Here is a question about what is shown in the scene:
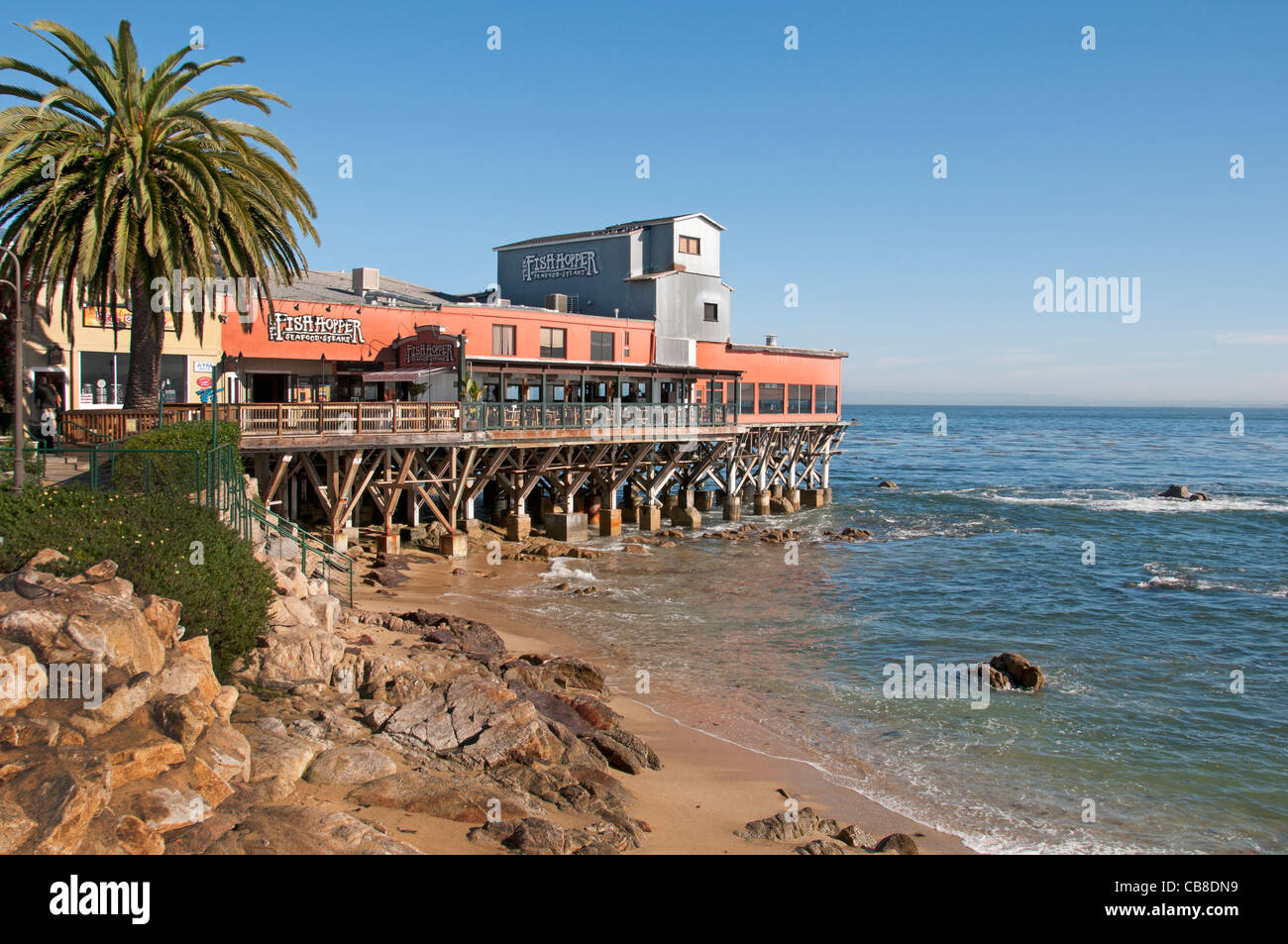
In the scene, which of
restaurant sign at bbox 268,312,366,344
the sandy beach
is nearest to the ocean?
the sandy beach

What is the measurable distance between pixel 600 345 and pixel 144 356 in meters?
20.1

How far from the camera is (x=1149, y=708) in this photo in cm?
1875

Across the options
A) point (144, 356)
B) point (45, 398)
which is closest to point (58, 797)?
point (144, 356)

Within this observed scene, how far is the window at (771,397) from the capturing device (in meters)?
47.9

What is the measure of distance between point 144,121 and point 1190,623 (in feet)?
95.9

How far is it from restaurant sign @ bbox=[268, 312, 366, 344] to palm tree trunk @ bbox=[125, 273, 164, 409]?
6404 millimetres

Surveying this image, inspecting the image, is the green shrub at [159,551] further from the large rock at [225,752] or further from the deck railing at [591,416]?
the deck railing at [591,416]

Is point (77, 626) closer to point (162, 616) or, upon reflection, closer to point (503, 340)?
point (162, 616)

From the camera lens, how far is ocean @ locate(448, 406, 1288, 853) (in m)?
14.3

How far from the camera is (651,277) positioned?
141ft

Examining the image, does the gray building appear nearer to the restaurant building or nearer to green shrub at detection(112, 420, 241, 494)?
the restaurant building

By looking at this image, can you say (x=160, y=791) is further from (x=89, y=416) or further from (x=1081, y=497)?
(x=1081, y=497)
